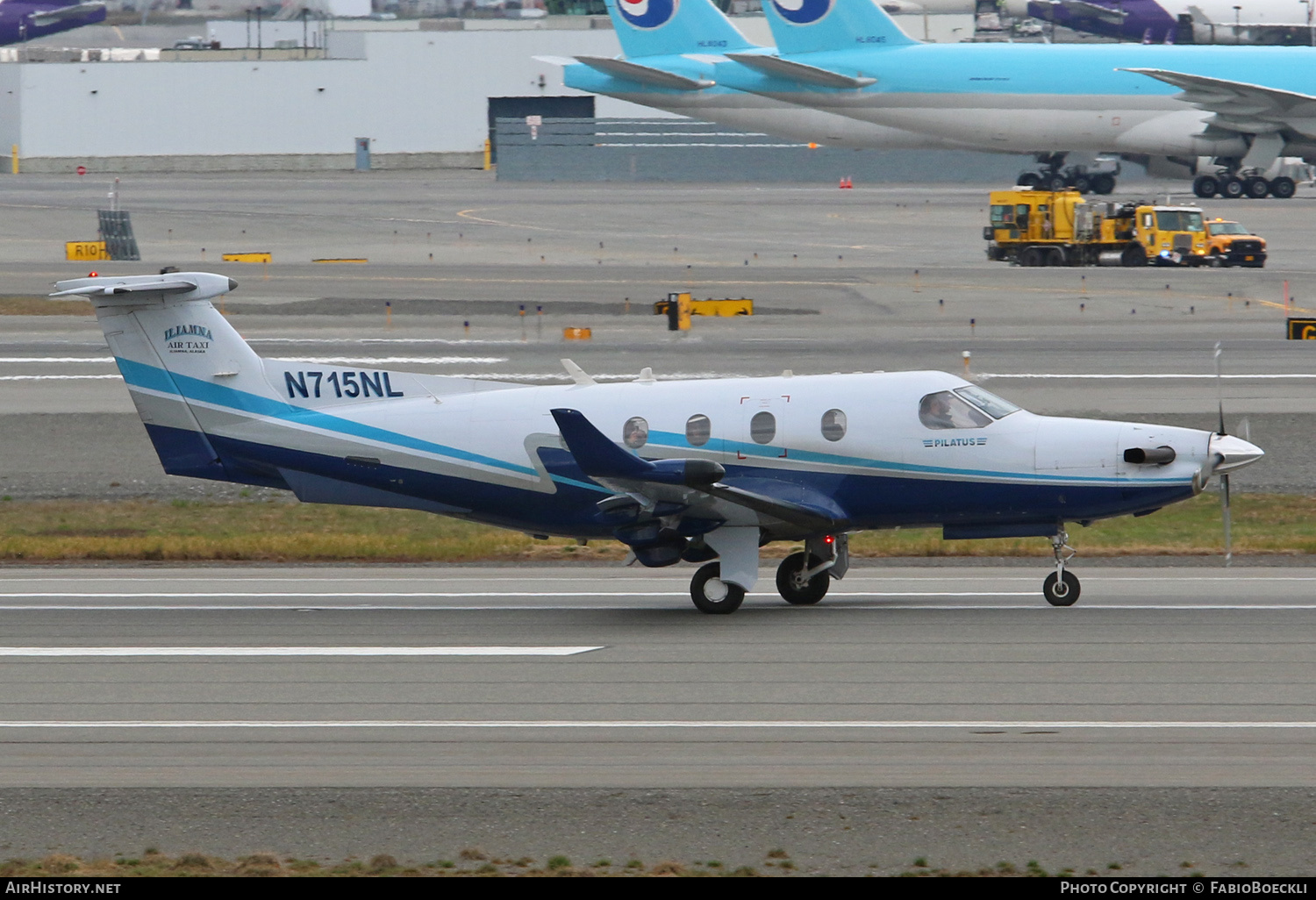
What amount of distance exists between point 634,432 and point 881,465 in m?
2.86

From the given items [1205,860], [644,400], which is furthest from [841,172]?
[1205,860]

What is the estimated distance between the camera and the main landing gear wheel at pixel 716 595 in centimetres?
1827

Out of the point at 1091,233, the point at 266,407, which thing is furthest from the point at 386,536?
the point at 1091,233

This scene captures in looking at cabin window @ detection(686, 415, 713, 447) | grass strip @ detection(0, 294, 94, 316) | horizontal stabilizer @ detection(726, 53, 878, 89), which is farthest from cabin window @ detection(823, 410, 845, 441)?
horizontal stabilizer @ detection(726, 53, 878, 89)

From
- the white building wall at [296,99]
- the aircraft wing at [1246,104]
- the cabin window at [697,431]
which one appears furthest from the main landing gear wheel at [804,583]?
the white building wall at [296,99]

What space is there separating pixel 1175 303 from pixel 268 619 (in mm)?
36953

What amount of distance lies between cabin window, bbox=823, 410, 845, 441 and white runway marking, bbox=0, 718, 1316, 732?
556 cm

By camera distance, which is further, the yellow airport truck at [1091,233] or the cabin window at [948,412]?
the yellow airport truck at [1091,233]

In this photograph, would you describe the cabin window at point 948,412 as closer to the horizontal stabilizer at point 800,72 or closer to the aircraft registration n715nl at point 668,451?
the aircraft registration n715nl at point 668,451

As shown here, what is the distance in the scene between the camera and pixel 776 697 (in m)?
14.2

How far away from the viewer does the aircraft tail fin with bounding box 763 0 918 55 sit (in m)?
76.6

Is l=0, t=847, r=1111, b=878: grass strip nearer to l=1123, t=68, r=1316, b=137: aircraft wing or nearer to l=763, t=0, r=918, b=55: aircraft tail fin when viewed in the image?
l=1123, t=68, r=1316, b=137: aircraft wing

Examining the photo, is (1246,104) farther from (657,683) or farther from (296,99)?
(657,683)

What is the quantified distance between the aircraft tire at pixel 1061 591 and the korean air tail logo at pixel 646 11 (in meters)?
67.8
